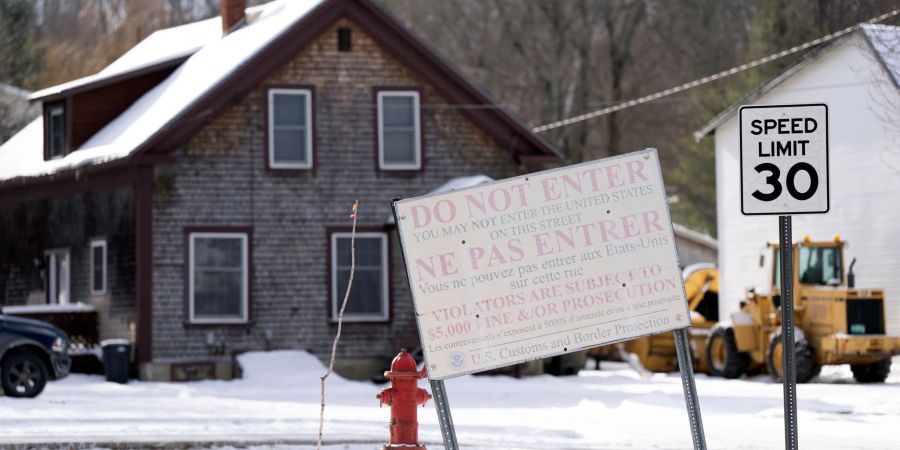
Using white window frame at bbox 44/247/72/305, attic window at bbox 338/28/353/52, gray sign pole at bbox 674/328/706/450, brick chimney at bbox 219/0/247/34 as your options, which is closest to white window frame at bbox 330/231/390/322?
attic window at bbox 338/28/353/52

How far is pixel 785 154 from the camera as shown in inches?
490

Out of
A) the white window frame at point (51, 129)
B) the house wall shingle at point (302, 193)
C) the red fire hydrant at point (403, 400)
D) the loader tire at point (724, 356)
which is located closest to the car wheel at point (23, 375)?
the house wall shingle at point (302, 193)

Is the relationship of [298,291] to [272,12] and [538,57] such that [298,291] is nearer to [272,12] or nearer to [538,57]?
[272,12]

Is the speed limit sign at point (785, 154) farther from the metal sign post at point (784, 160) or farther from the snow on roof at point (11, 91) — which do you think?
the snow on roof at point (11, 91)

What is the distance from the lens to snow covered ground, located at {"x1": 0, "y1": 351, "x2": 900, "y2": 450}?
62.6 ft

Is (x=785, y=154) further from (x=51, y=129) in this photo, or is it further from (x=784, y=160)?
(x=51, y=129)

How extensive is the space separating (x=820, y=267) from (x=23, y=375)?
14.1m

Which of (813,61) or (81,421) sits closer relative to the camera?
(81,421)

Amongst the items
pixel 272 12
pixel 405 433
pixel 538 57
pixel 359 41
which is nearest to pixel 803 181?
pixel 405 433

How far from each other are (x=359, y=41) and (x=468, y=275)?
22.8 meters

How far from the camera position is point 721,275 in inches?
1528

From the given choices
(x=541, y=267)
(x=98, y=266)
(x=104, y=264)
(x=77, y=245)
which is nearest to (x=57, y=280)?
(x=77, y=245)

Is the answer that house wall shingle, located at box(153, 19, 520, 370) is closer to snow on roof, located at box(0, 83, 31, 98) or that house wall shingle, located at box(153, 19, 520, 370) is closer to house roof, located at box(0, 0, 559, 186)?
house roof, located at box(0, 0, 559, 186)

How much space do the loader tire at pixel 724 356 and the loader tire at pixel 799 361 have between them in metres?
1.45
